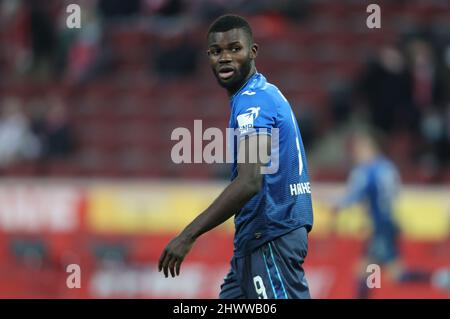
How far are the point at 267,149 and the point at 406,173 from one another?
8.79 metres

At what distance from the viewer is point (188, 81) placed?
53.6 ft

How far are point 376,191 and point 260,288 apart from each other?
21.8 ft

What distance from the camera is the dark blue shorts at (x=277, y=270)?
5.70 meters

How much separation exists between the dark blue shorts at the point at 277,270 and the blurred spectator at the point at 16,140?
10.4m

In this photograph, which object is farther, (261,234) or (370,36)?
(370,36)

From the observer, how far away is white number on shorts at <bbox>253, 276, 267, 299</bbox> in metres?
5.71

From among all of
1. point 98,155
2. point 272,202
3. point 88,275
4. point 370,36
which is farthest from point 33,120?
point 272,202

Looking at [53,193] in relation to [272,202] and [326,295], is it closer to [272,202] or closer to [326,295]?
[326,295]

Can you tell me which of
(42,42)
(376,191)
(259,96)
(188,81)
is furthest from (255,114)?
(42,42)

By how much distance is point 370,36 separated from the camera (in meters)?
15.9

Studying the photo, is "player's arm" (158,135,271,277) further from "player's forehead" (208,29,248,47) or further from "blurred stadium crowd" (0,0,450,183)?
"blurred stadium crowd" (0,0,450,183)

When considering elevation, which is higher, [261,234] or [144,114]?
[144,114]

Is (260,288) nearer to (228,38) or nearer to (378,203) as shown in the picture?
(228,38)

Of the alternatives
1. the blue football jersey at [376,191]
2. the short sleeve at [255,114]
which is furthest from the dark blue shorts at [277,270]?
the blue football jersey at [376,191]
